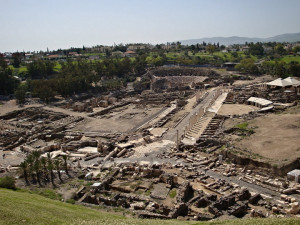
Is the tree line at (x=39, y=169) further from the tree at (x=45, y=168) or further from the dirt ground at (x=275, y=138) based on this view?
the dirt ground at (x=275, y=138)

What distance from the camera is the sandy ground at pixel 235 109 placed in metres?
58.1

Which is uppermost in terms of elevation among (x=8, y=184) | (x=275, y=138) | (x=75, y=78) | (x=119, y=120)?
(x=75, y=78)

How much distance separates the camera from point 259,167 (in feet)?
110

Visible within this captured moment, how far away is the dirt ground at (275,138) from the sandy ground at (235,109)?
6972mm

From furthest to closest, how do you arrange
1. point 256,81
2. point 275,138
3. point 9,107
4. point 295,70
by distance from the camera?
1. point 256,81
2. point 295,70
3. point 9,107
4. point 275,138

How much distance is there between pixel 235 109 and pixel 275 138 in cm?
2143

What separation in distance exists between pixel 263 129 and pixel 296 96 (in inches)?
1010

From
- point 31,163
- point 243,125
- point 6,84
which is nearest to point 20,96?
point 6,84

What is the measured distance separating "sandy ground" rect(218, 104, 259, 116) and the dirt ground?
6972mm

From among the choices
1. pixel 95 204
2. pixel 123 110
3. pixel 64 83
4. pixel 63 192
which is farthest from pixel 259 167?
pixel 64 83

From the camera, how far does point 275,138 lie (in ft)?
132

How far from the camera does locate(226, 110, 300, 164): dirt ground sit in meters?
35.1

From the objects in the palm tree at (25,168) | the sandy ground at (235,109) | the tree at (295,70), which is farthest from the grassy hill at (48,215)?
the tree at (295,70)

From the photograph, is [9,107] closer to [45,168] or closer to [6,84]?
[6,84]
